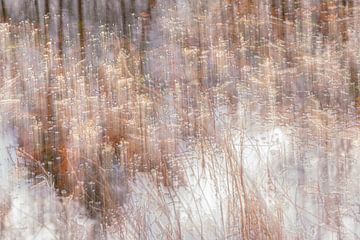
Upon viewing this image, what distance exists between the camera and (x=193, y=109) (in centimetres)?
313

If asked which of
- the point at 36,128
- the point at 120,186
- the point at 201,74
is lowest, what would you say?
the point at 120,186

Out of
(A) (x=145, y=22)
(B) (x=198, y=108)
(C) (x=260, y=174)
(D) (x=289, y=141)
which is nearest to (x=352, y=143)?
(D) (x=289, y=141)

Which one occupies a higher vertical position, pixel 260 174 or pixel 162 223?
pixel 260 174

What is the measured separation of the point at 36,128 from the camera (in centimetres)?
311

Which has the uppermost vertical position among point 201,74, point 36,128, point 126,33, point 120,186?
point 126,33

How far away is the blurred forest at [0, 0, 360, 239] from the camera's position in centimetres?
300

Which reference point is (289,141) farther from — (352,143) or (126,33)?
(126,33)

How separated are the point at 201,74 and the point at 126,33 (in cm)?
50

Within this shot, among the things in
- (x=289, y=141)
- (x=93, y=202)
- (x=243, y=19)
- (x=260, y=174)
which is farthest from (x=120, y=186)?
(x=243, y=19)

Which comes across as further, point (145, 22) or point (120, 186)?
point (145, 22)

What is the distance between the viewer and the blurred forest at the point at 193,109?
3.00 meters

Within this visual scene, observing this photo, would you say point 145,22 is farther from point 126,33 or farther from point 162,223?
point 162,223

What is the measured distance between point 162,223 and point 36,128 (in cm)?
88

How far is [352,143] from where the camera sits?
308cm
